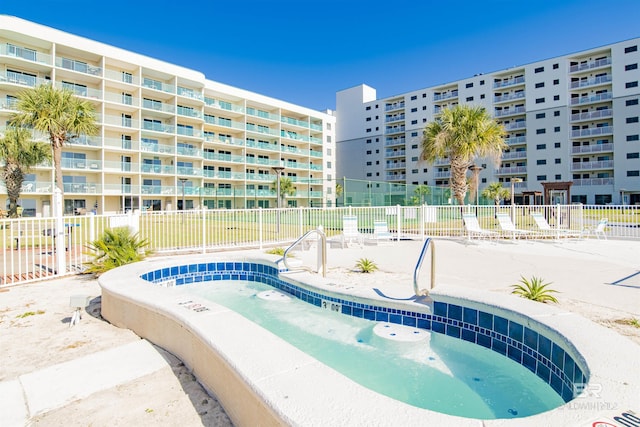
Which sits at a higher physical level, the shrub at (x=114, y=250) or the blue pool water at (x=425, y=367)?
the shrub at (x=114, y=250)

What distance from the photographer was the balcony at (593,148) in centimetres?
4253

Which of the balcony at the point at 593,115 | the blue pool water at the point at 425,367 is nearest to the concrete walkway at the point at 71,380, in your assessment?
the blue pool water at the point at 425,367

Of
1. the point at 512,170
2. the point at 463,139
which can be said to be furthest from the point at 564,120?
the point at 463,139

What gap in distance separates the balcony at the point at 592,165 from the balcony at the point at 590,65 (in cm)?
1188

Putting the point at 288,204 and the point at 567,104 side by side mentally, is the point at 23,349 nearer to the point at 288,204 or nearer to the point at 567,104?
the point at 288,204

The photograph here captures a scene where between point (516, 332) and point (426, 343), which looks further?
point (426, 343)

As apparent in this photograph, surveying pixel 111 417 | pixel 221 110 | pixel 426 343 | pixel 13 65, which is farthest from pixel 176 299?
pixel 221 110

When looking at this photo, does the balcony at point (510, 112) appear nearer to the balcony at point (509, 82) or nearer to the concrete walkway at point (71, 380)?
the balcony at point (509, 82)

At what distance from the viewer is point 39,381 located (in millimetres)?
2932

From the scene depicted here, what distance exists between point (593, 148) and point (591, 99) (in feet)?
20.7

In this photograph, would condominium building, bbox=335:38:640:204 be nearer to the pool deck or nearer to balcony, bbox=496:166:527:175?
balcony, bbox=496:166:527:175

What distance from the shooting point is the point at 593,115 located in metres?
43.6

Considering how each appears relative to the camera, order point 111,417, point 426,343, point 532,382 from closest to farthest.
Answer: point 111,417 < point 532,382 < point 426,343

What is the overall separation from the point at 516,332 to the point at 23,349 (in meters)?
5.23
